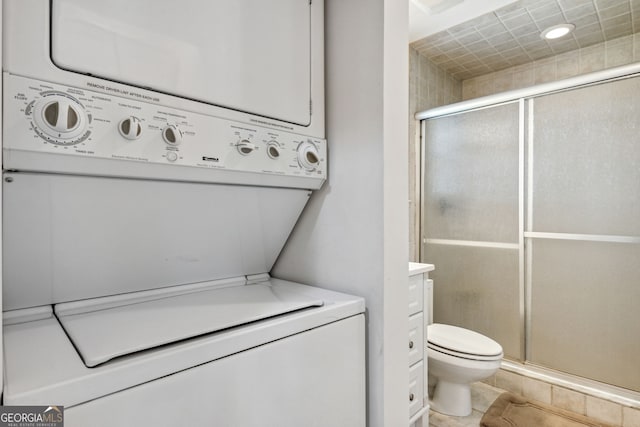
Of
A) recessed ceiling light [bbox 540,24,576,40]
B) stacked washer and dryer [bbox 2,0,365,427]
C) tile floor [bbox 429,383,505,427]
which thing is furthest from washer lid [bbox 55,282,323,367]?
recessed ceiling light [bbox 540,24,576,40]

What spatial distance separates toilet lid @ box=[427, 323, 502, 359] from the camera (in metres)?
2.00

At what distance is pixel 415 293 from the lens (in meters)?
1.88

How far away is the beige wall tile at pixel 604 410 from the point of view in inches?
80.3

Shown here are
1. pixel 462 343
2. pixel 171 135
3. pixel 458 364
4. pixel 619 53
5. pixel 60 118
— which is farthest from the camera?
pixel 619 53

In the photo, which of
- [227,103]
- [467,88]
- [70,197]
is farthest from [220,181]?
[467,88]

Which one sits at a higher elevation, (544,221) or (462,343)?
(544,221)

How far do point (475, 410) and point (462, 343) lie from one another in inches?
19.8

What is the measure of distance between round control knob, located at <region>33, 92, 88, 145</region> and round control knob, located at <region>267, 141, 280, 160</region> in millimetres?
436

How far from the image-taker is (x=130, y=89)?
2.37ft

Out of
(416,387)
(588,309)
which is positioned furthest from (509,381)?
(416,387)

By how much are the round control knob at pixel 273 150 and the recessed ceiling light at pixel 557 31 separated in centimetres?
258

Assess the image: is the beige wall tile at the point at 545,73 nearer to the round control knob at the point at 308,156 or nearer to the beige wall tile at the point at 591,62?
the beige wall tile at the point at 591,62

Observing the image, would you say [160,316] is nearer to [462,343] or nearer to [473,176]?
[462,343]

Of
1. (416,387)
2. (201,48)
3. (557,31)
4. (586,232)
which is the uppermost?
(557,31)
